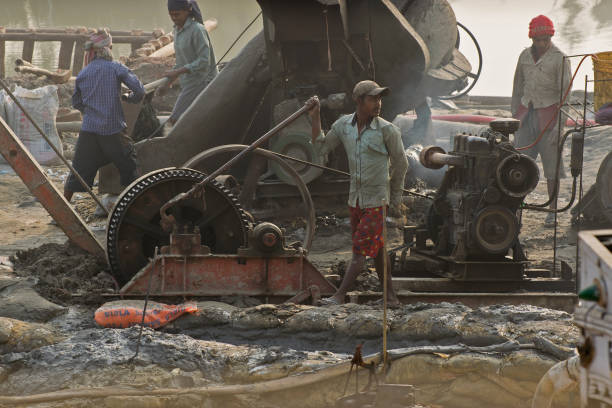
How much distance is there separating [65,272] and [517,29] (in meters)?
28.2

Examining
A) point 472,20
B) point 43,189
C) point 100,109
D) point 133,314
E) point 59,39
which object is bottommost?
point 133,314

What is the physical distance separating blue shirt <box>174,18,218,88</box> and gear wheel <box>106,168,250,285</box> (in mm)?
3721

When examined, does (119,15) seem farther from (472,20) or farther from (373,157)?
(373,157)

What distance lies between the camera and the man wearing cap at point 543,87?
32.8 ft

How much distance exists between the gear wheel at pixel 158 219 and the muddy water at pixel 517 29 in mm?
16616

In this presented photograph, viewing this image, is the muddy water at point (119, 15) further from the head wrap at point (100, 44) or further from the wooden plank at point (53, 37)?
the head wrap at point (100, 44)

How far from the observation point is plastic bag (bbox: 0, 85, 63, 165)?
12.9 metres

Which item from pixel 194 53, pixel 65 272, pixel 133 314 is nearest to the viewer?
pixel 133 314

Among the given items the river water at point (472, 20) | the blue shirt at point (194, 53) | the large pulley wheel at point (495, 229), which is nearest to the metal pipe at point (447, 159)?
the large pulley wheel at point (495, 229)

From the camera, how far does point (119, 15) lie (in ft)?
123

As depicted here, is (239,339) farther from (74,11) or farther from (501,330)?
(74,11)

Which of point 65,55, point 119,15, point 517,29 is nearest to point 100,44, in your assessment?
point 65,55

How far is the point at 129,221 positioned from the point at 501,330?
291cm

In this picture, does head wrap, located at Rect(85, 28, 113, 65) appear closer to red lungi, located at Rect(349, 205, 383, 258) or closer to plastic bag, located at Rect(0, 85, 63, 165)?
red lungi, located at Rect(349, 205, 383, 258)
